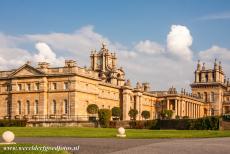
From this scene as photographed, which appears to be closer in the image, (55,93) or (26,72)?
(55,93)

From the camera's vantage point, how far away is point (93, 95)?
76.4m

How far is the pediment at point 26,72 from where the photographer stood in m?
73.0

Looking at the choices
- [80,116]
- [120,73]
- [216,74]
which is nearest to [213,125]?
[80,116]

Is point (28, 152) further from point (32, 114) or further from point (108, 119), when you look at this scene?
point (32, 114)

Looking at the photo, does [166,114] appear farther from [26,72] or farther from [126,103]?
[26,72]

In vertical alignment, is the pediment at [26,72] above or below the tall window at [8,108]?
above

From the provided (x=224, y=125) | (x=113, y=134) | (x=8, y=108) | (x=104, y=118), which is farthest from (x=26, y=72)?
(x=113, y=134)

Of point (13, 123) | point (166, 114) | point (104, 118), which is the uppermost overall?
point (104, 118)

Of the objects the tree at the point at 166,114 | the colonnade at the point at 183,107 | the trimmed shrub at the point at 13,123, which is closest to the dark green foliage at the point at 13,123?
the trimmed shrub at the point at 13,123

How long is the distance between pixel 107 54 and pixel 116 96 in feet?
61.7

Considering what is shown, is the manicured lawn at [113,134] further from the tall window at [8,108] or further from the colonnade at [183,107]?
the colonnade at [183,107]

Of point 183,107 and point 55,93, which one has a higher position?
point 55,93

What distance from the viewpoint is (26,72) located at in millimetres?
73750

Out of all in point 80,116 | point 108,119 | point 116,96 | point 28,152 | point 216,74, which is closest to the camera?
point 28,152
